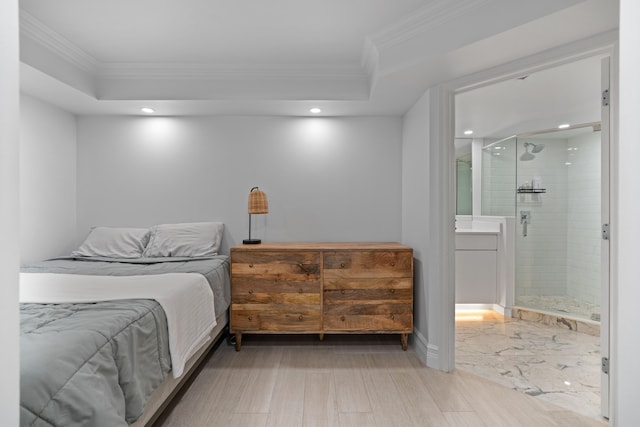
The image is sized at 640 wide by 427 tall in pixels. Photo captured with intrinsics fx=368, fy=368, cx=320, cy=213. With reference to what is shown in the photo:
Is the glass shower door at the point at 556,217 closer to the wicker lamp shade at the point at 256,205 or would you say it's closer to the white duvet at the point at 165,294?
the wicker lamp shade at the point at 256,205

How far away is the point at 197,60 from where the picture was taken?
119 inches

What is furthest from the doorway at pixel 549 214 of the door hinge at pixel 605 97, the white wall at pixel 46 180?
the white wall at pixel 46 180

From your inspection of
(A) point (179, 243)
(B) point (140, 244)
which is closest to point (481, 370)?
(A) point (179, 243)

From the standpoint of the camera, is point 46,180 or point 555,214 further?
point 555,214

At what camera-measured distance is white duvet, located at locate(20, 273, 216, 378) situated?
1.95 meters

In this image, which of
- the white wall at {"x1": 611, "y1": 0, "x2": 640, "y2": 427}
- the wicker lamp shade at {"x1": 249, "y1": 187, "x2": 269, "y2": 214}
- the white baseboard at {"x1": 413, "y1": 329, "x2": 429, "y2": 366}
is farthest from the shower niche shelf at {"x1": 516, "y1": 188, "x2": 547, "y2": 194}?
the white wall at {"x1": 611, "y1": 0, "x2": 640, "y2": 427}

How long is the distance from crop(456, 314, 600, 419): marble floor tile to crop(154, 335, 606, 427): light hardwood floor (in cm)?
16

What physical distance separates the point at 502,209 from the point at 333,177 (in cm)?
209

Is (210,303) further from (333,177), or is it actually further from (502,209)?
(502,209)

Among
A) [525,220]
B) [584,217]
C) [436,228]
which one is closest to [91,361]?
[436,228]

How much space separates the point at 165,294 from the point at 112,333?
0.55m

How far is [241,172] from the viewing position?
372 cm

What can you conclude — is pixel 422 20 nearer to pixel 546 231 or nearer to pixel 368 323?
pixel 368 323

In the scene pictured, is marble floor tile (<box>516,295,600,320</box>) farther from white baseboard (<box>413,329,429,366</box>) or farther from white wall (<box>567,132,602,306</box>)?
white baseboard (<box>413,329,429,366</box>)
